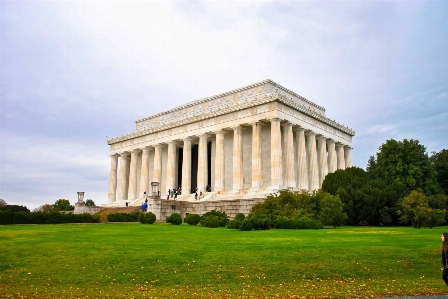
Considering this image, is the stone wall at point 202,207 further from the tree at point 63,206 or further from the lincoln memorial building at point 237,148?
the tree at point 63,206

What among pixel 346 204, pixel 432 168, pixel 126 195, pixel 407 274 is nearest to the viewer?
pixel 407 274

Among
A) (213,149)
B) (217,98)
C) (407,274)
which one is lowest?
(407,274)

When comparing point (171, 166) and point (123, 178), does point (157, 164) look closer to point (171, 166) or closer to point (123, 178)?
point (171, 166)

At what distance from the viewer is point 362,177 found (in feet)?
161

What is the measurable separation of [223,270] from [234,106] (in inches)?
1830

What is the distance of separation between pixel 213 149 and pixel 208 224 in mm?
33181

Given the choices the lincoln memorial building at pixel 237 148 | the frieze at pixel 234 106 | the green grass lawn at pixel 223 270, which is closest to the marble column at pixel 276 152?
the lincoln memorial building at pixel 237 148

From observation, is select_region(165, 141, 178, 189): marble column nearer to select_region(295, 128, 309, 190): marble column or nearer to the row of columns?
the row of columns

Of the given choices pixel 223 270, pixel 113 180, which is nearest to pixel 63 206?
pixel 113 180

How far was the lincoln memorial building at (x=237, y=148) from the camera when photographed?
56.5 metres

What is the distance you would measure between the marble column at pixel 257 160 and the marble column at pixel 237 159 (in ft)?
8.28

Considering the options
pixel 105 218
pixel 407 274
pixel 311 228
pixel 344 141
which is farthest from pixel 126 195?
pixel 407 274

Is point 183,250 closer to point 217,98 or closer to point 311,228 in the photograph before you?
point 311,228

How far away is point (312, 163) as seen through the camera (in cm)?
6206
